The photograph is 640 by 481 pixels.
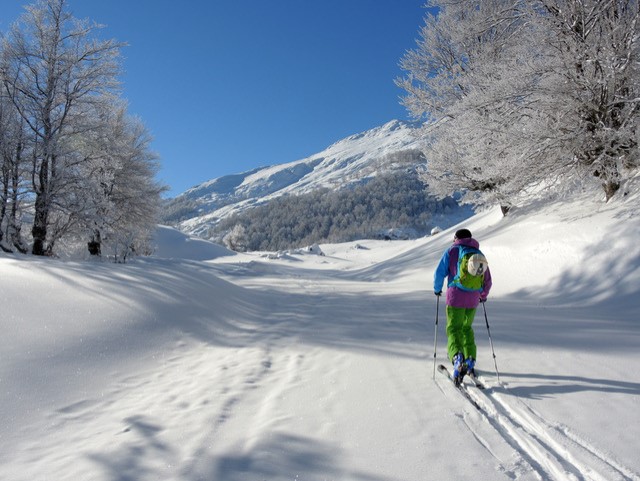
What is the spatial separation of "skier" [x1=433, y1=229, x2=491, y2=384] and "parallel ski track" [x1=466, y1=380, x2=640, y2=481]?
0.82 meters

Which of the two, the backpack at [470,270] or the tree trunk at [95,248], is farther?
the tree trunk at [95,248]

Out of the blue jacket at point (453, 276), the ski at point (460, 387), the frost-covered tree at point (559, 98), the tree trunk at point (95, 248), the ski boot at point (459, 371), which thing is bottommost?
the ski at point (460, 387)

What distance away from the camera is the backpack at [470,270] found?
14.2 ft

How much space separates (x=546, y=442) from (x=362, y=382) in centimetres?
184

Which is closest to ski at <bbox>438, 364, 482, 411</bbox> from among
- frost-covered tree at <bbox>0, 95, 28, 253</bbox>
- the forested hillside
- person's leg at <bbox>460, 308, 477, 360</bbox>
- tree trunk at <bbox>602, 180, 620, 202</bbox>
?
person's leg at <bbox>460, 308, 477, 360</bbox>

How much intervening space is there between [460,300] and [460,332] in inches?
15.4

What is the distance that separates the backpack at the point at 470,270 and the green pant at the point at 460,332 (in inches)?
11.7

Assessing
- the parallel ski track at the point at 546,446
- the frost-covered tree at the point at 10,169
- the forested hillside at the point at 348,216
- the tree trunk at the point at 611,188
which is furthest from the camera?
the forested hillside at the point at 348,216

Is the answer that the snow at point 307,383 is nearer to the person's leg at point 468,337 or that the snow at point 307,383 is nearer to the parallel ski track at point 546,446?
the parallel ski track at point 546,446

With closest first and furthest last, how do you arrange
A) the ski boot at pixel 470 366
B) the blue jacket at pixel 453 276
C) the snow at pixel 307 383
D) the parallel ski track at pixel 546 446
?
1. the parallel ski track at pixel 546 446
2. the snow at pixel 307 383
3. the ski boot at pixel 470 366
4. the blue jacket at pixel 453 276

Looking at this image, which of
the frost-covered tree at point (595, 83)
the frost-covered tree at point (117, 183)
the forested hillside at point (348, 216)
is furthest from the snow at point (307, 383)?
the forested hillside at point (348, 216)

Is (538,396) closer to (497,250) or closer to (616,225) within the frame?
(616,225)

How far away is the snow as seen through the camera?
2604 millimetres

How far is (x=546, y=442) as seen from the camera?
279 centimetres
